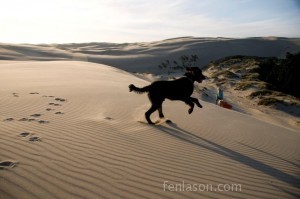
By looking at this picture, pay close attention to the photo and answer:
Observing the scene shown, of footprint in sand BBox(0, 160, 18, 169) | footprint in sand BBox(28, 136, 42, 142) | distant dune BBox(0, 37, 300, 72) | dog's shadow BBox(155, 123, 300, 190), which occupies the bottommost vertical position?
distant dune BBox(0, 37, 300, 72)

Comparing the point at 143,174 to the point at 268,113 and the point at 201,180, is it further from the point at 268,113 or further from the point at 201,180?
the point at 268,113

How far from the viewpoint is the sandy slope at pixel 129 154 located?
362 centimetres

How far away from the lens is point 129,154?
4867 mm

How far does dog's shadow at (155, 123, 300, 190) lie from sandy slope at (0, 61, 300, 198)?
0.02 m

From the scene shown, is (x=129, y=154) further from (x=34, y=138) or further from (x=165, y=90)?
(x=165, y=90)

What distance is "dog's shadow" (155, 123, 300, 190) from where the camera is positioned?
4797 millimetres

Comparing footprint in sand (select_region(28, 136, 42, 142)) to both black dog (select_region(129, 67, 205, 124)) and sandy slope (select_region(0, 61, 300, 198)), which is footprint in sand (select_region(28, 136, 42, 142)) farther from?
black dog (select_region(129, 67, 205, 124))

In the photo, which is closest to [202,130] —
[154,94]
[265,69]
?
[154,94]

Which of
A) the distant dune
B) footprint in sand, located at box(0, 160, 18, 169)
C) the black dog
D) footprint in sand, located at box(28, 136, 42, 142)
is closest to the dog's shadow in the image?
the black dog

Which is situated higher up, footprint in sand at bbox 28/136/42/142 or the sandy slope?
footprint in sand at bbox 28/136/42/142

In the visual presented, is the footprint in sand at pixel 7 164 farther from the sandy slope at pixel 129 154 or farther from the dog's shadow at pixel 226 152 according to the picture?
the dog's shadow at pixel 226 152

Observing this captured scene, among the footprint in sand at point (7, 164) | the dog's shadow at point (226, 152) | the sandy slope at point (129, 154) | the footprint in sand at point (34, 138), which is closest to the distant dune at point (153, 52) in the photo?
the sandy slope at point (129, 154)

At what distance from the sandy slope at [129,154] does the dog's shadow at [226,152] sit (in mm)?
22

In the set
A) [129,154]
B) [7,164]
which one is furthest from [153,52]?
[7,164]
